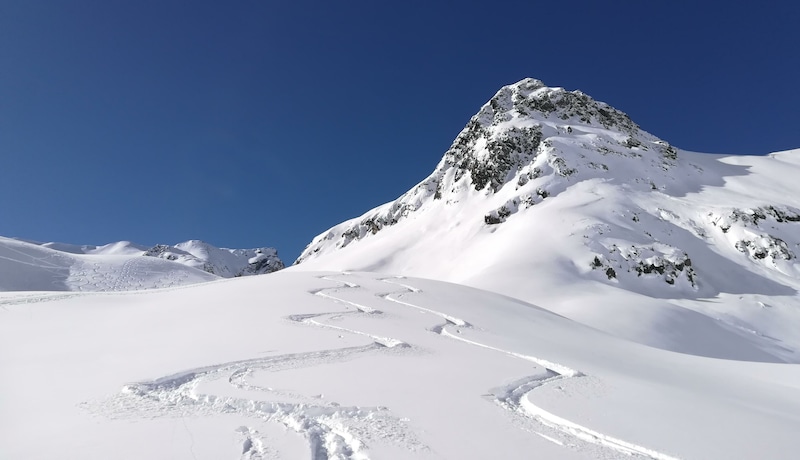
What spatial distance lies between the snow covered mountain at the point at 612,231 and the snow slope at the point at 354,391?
1365cm

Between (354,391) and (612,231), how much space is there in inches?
1317

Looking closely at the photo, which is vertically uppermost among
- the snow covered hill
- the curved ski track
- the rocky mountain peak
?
the rocky mountain peak

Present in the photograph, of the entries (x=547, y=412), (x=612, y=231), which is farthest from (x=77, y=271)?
(x=547, y=412)

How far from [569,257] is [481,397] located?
2791 cm

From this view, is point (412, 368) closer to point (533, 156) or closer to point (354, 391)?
point (354, 391)

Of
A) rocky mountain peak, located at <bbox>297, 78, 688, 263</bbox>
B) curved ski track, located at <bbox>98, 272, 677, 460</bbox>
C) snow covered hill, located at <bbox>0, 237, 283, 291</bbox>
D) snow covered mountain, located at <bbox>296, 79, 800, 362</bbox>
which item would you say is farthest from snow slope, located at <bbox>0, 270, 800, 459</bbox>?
snow covered hill, located at <bbox>0, 237, 283, 291</bbox>

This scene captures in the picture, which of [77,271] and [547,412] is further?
[77,271]

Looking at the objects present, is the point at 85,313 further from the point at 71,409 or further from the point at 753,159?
the point at 753,159

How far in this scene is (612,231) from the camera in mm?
33344

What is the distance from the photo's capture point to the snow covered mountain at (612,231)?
76.2ft

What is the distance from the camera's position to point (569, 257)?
100ft

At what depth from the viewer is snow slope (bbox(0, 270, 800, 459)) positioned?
3750mm

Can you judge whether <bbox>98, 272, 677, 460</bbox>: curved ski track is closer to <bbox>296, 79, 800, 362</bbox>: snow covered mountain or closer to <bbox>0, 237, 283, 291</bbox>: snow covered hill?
<bbox>296, 79, 800, 362</bbox>: snow covered mountain

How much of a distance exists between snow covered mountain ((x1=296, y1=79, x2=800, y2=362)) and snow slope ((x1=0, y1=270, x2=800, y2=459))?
13.6 metres
